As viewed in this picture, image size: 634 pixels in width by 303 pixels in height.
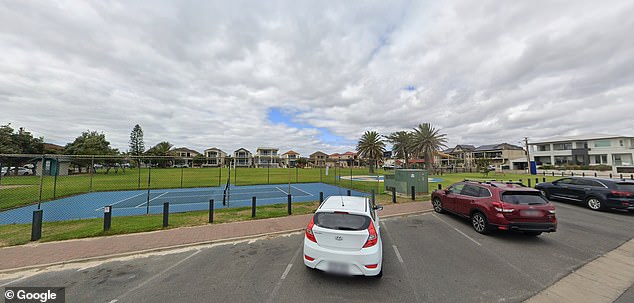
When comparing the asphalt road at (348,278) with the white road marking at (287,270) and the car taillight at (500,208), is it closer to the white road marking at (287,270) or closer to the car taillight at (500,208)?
the white road marking at (287,270)

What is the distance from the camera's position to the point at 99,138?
43.8 m

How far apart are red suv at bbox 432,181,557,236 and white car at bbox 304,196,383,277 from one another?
17.0 feet

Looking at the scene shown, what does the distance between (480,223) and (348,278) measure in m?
5.95

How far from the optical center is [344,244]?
4.43 metres

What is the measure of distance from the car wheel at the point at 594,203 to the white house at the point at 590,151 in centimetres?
4567

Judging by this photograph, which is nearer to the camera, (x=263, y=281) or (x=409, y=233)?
(x=263, y=281)

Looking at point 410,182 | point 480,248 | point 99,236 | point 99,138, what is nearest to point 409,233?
point 480,248

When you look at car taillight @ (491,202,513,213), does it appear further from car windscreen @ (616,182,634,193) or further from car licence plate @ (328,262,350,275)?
car windscreen @ (616,182,634,193)

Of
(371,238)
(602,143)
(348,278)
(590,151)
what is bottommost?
(348,278)

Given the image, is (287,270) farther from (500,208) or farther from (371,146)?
(371,146)

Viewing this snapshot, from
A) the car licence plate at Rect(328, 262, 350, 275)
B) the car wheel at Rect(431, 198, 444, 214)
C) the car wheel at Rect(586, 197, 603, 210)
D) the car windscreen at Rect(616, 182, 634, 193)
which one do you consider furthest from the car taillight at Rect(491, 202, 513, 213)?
the car windscreen at Rect(616, 182, 634, 193)

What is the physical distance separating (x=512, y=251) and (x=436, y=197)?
5007 mm

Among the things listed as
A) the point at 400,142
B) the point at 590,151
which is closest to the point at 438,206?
the point at 400,142

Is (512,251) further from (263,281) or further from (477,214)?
(263,281)
